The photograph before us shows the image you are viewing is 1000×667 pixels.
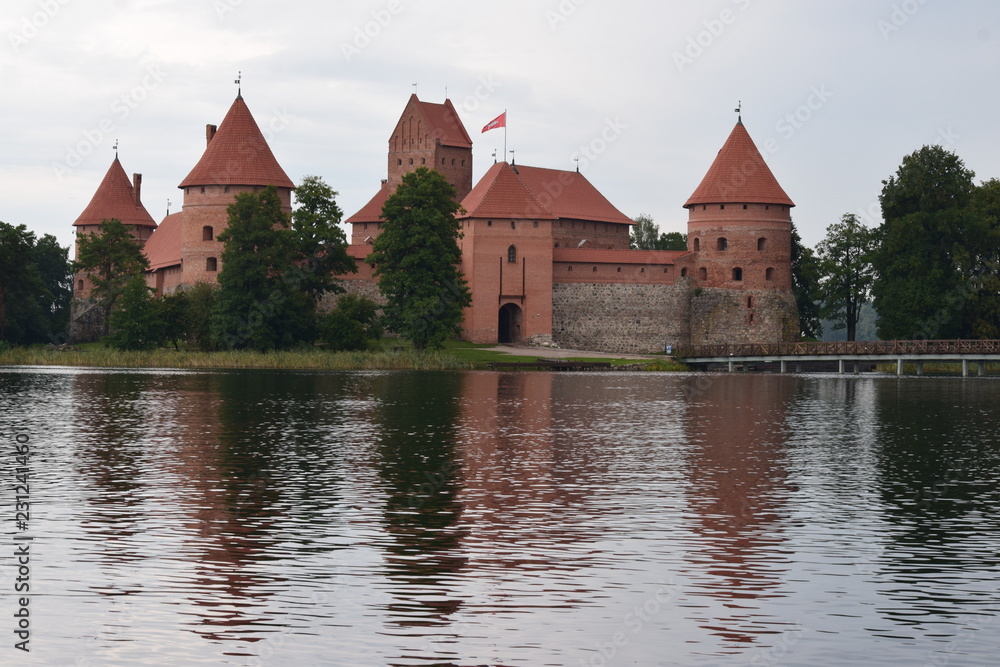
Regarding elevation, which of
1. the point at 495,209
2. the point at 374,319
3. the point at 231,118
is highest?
the point at 231,118

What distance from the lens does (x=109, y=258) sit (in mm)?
57188

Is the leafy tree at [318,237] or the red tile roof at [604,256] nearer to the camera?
the leafy tree at [318,237]

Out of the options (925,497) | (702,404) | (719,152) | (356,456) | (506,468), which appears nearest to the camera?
(925,497)

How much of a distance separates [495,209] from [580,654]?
155ft

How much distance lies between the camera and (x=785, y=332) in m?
56.0

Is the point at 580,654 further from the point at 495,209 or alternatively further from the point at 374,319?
the point at 495,209

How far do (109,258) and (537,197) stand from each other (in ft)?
Answer: 65.4

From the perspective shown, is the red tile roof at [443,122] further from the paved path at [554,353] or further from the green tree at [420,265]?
the green tree at [420,265]

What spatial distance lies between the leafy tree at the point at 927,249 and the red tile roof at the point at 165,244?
29760mm

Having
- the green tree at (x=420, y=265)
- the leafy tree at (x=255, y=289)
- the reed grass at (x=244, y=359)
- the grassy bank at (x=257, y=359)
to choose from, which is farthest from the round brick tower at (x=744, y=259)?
the leafy tree at (x=255, y=289)

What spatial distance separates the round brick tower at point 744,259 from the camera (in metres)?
55.8

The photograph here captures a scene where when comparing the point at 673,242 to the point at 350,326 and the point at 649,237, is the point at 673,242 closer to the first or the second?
the point at 649,237

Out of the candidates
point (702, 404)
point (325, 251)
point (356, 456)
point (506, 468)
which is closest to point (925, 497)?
point (506, 468)

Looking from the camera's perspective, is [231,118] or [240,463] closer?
[240,463]
